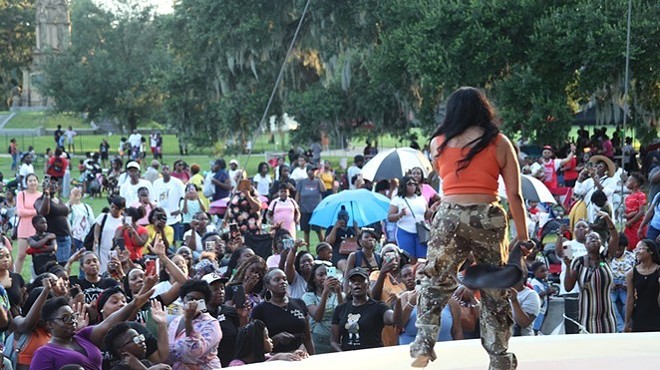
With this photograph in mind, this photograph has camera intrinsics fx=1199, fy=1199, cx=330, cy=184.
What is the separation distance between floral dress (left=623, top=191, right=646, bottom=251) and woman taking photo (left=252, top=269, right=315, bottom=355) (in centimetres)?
670

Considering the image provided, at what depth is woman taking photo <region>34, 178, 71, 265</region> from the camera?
47.1 ft

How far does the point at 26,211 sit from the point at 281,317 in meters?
6.41

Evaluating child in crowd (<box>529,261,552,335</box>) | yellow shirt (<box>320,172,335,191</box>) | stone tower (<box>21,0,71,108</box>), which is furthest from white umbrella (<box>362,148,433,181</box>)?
stone tower (<box>21,0,71,108</box>)

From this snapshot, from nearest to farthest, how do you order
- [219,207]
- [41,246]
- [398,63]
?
[41,246], [219,207], [398,63]

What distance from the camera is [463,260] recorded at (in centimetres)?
693

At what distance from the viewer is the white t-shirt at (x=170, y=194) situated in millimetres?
17984

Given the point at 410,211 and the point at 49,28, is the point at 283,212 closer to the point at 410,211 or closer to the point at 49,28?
the point at 410,211

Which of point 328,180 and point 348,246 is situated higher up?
point 328,180

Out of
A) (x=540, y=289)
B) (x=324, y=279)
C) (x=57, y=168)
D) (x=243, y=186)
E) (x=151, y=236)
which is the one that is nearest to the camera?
(x=324, y=279)

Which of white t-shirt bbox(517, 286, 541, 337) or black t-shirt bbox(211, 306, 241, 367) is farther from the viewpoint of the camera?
white t-shirt bbox(517, 286, 541, 337)

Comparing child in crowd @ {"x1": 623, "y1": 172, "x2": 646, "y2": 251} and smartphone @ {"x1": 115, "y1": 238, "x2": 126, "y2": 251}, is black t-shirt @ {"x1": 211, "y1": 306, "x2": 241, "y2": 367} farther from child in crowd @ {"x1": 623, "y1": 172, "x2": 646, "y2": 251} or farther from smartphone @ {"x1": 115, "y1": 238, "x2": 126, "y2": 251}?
child in crowd @ {"x1": 623, "y1": 172, "x2": 646, "y2": 251}

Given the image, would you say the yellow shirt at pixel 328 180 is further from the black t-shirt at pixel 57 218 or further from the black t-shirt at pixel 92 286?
the black t-shirt at pixel 92 286

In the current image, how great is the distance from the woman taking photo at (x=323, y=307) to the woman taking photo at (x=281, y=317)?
671 millimetres

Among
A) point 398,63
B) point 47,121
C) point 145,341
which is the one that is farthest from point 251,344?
point 47,121
